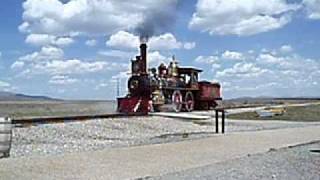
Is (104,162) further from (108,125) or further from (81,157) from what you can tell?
(108,125)

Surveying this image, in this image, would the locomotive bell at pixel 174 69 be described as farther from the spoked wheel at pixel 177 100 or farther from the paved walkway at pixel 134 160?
the paved walkway at pixel 134 160

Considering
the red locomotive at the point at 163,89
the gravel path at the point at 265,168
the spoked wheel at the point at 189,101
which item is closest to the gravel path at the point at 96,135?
the gravel path at the point at 265,168

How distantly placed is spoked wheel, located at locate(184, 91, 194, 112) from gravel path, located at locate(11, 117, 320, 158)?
16188 millimetres

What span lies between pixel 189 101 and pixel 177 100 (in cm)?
282

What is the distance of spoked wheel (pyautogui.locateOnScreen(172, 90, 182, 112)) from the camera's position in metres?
45.8

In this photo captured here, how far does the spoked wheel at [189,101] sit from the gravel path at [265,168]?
3193 centimetres

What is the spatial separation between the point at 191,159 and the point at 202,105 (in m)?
38.0

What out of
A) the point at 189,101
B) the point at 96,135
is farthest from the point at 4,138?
the point at 189,101

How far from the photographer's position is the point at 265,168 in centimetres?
1313

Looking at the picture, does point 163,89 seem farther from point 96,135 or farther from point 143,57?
point 96,135

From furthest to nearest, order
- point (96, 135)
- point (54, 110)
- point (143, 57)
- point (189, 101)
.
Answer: point (54, 110) → point (189, 101) → point (143, 57) → point (96, 135)

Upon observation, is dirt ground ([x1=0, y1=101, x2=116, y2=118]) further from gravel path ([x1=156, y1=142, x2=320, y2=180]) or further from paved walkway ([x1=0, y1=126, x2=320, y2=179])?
gravel path ([x1=156, y1=142, x2=320, y2=180])

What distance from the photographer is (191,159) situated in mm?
14344

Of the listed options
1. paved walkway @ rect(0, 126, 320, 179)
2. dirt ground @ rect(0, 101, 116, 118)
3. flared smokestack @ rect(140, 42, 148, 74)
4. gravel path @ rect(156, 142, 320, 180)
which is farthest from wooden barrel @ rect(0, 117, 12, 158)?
flared smokestack @ rect(140, 42, 148, 74)
